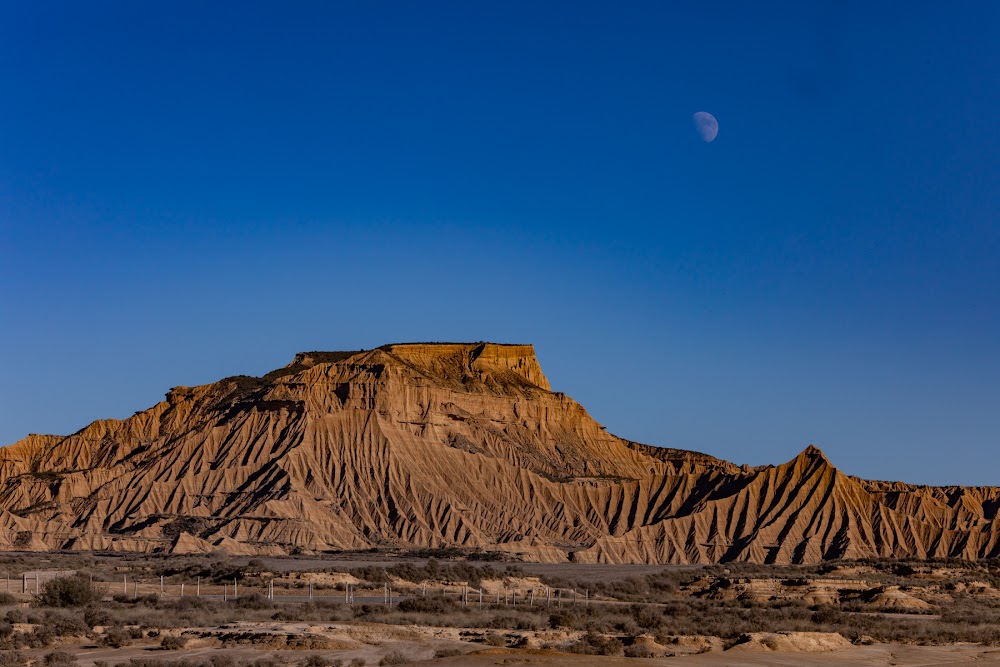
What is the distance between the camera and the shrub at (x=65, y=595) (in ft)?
139

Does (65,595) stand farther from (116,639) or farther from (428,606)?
(428,606)

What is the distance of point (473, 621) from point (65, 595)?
524 inches

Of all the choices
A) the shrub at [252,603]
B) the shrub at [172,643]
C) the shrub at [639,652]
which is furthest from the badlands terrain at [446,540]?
the shrub at [172,643]

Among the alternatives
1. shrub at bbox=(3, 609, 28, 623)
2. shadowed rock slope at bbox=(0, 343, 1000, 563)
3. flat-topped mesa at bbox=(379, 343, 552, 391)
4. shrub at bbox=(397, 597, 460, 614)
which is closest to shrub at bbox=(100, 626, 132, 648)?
shrub at bbox=(3, 609, 28, 623)

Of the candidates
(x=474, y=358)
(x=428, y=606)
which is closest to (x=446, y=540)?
(x=474, y=358)

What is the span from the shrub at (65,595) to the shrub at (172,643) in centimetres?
1085

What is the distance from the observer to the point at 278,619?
39562 mm

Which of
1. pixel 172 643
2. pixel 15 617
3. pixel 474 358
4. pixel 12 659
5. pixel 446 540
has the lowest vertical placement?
pixel 12 659

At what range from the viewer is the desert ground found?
32281 mm

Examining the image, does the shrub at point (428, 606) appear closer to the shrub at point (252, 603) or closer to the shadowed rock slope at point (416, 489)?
the shrub at point (252, 603)

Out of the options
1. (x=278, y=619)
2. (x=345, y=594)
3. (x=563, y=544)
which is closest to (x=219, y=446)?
(x=563, y=544)

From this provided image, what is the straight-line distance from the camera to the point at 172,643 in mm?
32562

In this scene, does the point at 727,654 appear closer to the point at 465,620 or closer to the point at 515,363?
A: the point at 465,620

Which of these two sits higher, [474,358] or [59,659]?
[474,358]
